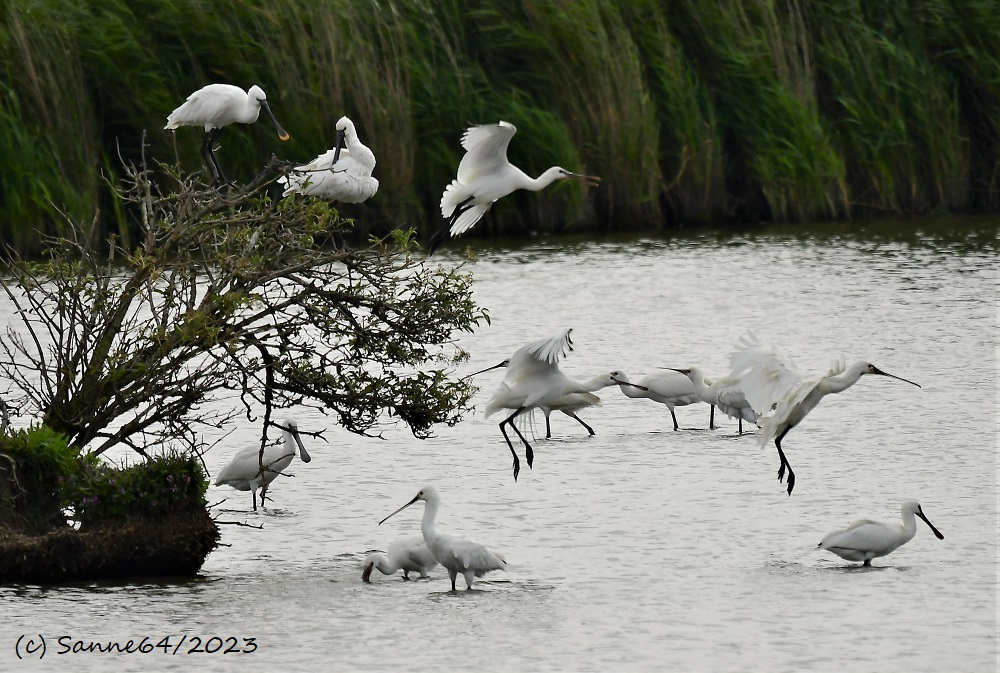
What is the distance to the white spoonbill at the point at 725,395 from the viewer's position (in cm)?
1194

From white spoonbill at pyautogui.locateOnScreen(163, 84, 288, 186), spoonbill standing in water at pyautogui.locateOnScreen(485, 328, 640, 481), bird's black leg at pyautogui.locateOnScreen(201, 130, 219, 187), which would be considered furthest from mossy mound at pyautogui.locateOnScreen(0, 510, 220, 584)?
white spoonbill at pyautogui.locateOnScreen(163, 84, 288, 186)

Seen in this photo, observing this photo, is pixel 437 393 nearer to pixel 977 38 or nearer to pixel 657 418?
pixel 657 418

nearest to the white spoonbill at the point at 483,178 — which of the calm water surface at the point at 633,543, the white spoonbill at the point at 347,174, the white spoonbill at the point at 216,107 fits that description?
the white spoonbill at the point at 347,174

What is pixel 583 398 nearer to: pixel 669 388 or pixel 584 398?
pixel 584 398

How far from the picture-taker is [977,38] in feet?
72.5

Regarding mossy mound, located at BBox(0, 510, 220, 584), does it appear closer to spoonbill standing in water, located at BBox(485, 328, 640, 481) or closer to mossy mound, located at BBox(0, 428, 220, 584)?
mossy mound, located at BBox(0, 428, 220, 584)

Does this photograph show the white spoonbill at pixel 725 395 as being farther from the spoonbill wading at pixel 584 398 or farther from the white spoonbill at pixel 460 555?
the white spoonbill at pixel 460 555

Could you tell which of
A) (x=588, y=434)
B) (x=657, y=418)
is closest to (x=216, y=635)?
(x=588, y=434)

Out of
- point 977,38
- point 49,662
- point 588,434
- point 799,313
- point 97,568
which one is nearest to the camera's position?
point 49,662

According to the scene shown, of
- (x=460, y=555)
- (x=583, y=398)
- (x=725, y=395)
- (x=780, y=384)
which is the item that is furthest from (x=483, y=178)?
(x=460, y=555)

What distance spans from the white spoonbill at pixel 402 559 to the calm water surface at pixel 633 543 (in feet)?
0.37

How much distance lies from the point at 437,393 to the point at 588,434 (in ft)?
11.6

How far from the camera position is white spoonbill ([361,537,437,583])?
8414 millimetres

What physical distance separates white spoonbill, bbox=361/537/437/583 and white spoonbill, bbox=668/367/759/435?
12.6 feet
